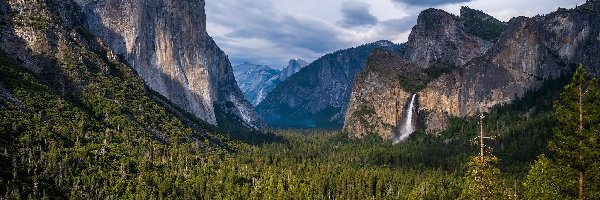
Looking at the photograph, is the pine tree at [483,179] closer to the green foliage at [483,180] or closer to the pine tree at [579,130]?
the green foliage at [483,180]

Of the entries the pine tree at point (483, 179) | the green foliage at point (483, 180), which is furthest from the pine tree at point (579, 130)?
the pine tree at point (483, 179)

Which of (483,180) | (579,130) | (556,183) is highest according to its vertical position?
(579,130)

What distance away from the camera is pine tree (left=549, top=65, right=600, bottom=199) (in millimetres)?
51406

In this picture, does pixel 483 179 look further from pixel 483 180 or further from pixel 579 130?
pixel 579 130

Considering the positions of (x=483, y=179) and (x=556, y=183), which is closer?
(x=483, y=179)

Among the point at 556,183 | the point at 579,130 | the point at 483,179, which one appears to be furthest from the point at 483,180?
the point at 579,130

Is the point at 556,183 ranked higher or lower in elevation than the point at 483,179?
lower

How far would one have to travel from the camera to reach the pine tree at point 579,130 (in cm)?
5141

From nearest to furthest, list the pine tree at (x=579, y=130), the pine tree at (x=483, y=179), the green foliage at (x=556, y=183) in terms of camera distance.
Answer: the pine tree at (x=483, y=179), the pine tree at (x=579, y=130), the green foliage at (x=556, y=183)

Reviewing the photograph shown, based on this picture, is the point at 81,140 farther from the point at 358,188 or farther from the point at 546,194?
the point at 546,194

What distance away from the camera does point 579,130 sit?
52.1 metres

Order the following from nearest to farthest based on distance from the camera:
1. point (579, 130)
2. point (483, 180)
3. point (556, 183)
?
point (483, 180) → point (579, 130) → point (556, 183)

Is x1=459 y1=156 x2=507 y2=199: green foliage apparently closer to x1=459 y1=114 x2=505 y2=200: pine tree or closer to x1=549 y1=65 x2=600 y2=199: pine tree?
x1=459 y1=114 x2=505 y2=200: pine tree

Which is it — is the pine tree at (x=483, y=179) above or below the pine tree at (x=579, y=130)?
below
